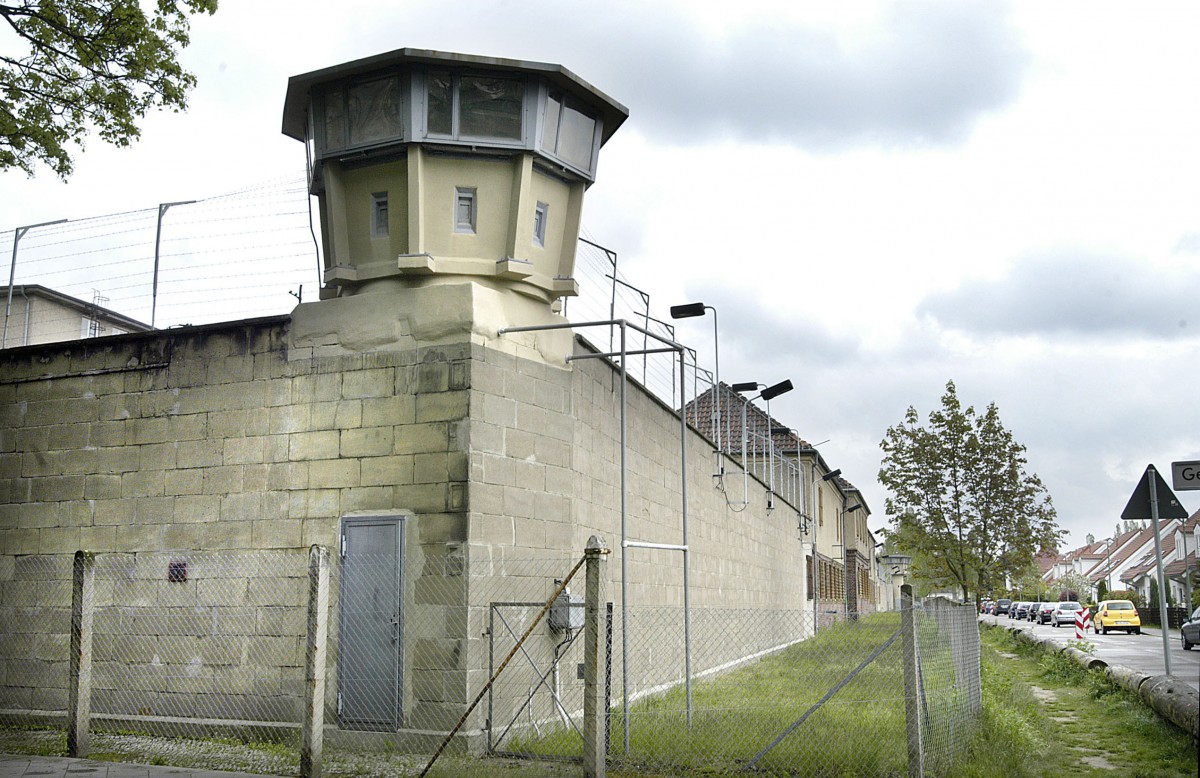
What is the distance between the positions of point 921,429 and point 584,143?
31.2 meters

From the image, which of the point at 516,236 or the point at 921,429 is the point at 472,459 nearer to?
the point at 516,236

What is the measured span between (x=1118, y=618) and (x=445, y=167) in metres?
38.1

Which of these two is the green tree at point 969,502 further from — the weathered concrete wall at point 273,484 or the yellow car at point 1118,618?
the weathered concrete wall at point 273,484

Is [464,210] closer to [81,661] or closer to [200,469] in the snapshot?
[200,469]

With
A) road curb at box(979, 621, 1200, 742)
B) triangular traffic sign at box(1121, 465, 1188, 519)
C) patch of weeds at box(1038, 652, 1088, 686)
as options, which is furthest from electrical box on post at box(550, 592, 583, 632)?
patch of weeds at box(1038, 652, 1088, 686)

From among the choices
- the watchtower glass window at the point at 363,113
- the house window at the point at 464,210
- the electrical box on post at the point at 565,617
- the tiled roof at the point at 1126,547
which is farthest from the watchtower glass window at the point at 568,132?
the tiled roof at the point at 1126,547

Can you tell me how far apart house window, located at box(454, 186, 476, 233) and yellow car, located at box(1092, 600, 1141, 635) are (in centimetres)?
3754

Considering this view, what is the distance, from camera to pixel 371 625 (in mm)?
10352

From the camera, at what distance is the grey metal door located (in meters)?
10.2

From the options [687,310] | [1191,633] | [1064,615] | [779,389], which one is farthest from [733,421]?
[1064,615]

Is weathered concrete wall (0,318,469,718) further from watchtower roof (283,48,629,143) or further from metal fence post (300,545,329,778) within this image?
watchtower roof (283,48,629,143)

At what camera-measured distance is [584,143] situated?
11.8 meters

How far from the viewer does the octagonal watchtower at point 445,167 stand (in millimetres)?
10773

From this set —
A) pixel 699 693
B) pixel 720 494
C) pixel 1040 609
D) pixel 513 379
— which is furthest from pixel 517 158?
pixel 1040 609
